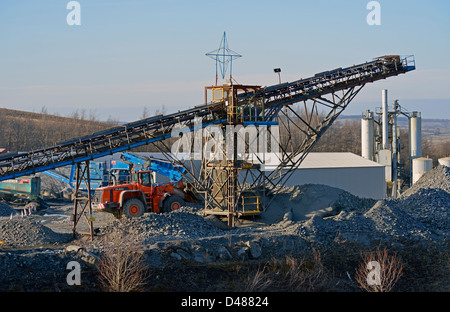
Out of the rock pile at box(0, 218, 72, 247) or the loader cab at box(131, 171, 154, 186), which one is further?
the loader cab at box(131, 171, 154, 186)

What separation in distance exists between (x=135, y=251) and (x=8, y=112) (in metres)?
68.5

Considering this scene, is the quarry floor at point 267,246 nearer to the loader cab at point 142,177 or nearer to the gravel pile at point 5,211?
the gravel pile at point 5,211

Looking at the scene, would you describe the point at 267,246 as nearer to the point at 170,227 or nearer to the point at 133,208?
the point at 170,227

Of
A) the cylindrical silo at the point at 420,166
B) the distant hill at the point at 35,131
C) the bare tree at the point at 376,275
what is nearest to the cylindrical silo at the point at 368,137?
the cylindrical silo at the point at 420,166

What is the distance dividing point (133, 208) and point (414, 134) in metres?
26.6

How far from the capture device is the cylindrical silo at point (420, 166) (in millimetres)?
37438

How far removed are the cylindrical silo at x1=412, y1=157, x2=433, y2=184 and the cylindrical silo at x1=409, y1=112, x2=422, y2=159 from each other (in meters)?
3.33

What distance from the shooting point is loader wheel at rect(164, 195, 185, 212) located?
23.1 m

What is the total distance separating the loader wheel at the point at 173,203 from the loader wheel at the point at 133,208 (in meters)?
1.32

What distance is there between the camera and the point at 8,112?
75.9 m

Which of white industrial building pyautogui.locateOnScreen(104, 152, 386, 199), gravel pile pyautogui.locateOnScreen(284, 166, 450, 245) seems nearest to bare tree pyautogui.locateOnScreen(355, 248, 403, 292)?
gravel pile pyautogui.locateOnScreen(284, 166, 450, 245)

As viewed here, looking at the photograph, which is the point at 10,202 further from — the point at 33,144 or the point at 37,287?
the point at 33,144

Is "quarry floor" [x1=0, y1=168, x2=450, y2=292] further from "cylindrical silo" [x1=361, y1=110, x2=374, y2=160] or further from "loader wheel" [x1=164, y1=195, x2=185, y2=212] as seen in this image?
"cylindrical silo" [x1=361, y1=110, x2=374, y2=160]
